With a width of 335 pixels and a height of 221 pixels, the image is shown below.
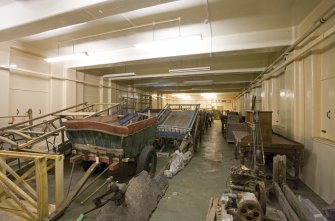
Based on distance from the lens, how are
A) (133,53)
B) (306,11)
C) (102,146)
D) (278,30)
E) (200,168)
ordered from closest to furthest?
(102,146) → (306,11) → (278,30) → (200,168) → (133,53)

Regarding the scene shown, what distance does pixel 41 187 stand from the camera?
2125 mm

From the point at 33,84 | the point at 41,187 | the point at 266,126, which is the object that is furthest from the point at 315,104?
the point at 33,84

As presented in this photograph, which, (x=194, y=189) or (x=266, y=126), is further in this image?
(x=266, y=126)

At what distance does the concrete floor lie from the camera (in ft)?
7.58

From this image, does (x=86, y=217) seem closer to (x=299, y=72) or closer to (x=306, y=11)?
(x=299, y=72)

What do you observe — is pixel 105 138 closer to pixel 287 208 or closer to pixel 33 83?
pixel 287 208

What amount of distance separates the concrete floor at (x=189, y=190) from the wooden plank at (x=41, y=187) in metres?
0.23

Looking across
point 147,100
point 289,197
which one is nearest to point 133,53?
point 289,197

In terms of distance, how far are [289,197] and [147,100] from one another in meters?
12.5

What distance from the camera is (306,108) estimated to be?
10.9 feet

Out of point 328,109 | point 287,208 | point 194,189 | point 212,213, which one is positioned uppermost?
point 328,109

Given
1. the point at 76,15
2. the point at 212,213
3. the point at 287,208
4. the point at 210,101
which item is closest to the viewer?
the point at 287,208

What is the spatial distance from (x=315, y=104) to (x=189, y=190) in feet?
9.12

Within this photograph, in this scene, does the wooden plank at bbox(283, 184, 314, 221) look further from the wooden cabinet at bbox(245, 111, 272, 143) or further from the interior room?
the wooden cabinet at bbox(245, 111, 272, 143)
